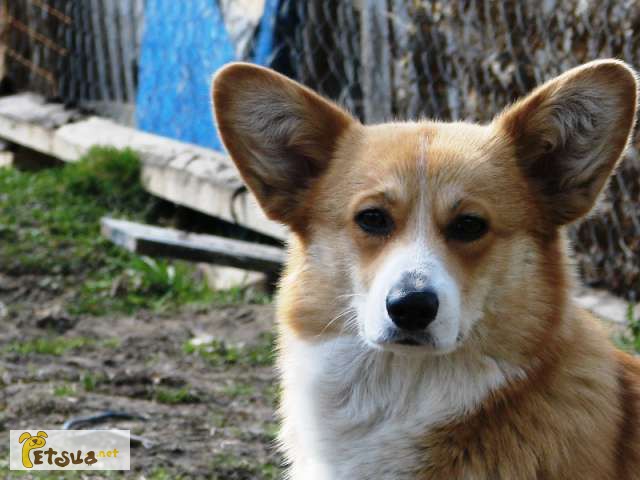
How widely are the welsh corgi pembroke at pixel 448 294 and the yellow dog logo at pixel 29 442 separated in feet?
3.45

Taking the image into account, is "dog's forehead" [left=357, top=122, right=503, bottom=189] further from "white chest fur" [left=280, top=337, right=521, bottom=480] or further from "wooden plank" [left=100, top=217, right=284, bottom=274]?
"wooden plank" [left=100, top=217, right=284, bottom=274]

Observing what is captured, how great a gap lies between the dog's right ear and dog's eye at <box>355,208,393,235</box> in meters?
0.28

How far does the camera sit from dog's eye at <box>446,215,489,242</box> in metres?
2.93

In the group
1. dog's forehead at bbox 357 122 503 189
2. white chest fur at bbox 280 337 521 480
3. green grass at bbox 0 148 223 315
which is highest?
dog's forehead at bbox 357 122 503 189

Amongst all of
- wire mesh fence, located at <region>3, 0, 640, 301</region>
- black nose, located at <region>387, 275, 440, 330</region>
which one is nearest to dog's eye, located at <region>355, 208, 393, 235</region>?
black nose, located at <region>387, 275, 440, 330</region>

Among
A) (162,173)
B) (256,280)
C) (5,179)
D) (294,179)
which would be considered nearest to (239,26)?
(162,173)

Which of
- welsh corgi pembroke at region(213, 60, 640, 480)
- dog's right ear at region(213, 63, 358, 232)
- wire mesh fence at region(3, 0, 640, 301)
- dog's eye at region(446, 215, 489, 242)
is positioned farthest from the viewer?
wire mesh fence at region(3, 0, 640, 301)

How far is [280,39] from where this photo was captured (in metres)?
6.66

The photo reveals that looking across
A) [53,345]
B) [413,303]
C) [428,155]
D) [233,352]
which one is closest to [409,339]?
[413,303]

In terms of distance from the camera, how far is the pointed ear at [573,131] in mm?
2936

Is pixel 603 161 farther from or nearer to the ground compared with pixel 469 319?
farther from the ground

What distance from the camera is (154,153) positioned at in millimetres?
7281

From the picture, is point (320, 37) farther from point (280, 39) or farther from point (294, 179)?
point (294, 179)

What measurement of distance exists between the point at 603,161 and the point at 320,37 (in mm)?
3751
